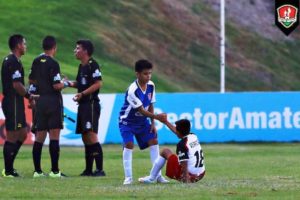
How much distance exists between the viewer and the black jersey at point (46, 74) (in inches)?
676

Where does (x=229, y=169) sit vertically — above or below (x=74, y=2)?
below

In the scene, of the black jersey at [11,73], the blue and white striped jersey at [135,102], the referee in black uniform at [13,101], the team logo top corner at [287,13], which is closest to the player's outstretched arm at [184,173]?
the blue and white striped jersey at [135,102]

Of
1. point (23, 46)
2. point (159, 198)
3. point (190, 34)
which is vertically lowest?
point (159, 198)

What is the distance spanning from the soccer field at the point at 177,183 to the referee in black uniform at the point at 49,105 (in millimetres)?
479

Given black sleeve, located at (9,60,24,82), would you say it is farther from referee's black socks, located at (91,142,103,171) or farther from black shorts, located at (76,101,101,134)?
referee's black socks, located at (91,142,103,171)

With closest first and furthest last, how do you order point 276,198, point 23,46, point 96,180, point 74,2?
point 276,198 < point 96,180 < point 23,46 < point 74,2

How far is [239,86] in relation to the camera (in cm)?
5469

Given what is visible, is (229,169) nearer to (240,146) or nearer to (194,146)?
(194,146)

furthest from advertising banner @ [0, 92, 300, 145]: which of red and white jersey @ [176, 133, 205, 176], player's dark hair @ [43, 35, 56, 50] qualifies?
red and white jersey @ [176, 133, 205, 176]

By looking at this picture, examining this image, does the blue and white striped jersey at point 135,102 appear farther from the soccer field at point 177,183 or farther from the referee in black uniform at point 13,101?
the referee in black uniform at point 13,101

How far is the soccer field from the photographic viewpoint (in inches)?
529

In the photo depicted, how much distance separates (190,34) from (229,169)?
39184 millimetres

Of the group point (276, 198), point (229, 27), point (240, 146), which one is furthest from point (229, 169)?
point (229, 27)

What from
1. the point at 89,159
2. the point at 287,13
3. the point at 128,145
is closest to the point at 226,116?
the point at 89,159
